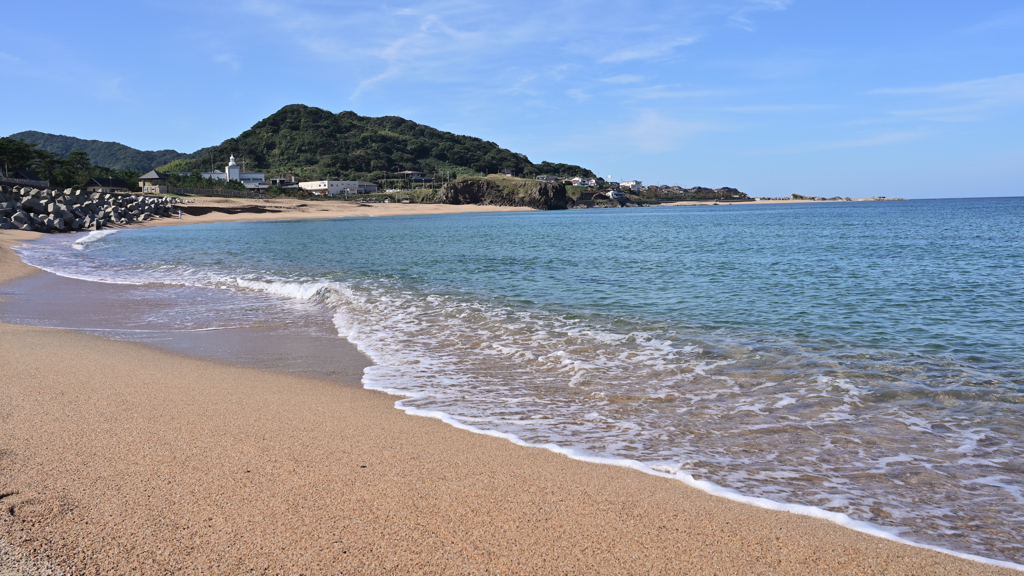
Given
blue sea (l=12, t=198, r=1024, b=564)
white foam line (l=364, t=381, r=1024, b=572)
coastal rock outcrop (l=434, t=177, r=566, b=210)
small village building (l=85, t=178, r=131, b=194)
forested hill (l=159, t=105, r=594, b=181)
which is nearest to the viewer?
white foam line (l=364, t=381, r=1024, b=572)

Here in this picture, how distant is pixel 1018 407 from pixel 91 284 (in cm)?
1806

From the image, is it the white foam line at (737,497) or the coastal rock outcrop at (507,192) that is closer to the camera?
the white foam line at (737,497)

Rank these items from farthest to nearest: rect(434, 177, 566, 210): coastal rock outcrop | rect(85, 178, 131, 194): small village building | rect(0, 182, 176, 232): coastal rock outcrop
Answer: rect(434, 177, 566, 210): coastal rock outcrop
rect(85, 178, 131, 194): small village building
rect(0, 182, 176, 232): coastal rock outcrop

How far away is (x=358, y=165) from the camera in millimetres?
173875

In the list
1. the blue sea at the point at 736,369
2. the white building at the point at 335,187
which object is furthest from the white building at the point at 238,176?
the blue sea at the point at 736,369

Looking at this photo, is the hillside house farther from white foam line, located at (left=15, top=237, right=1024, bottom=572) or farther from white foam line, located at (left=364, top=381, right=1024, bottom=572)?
white foam line, located at (left=364, top=381, right=1024, bottom=572)

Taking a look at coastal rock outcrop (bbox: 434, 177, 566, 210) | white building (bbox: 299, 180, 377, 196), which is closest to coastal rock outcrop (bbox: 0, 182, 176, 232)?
white building (bbox: 299, 180, 377, 196)

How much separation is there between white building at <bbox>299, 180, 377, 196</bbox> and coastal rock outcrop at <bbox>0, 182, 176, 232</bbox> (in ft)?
214

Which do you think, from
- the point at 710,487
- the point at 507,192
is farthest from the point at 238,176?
the point at 710,487

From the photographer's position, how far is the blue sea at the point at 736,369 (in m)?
3.77

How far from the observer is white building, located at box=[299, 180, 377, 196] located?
12725 centimetres

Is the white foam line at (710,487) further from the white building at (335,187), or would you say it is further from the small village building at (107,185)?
the white building at (335,187)

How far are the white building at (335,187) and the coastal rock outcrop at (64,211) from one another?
65215mm

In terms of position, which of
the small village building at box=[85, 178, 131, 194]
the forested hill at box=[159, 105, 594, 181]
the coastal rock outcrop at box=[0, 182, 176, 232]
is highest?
the forested hill at box=[159, 105, 594, 181]
